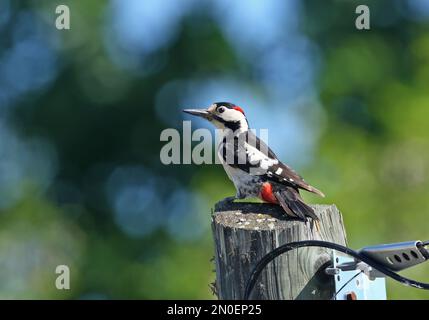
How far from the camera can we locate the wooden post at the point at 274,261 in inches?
101

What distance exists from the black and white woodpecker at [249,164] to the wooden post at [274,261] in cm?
33

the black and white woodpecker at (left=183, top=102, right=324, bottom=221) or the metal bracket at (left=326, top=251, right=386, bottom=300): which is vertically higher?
the black and white woodpecker at (left=183, top=102, right=324, bottom=221)

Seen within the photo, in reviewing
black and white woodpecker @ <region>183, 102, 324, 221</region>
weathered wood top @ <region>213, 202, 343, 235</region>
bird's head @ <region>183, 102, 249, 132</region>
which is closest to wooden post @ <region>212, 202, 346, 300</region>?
weathered wood top @ <region>213, 202, 343, 235</region>

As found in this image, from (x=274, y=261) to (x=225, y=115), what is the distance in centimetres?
157

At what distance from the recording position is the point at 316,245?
2408 mm

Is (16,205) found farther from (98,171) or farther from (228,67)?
(228,67)

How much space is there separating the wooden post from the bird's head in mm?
1217

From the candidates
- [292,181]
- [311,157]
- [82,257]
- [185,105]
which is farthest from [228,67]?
[292,181]

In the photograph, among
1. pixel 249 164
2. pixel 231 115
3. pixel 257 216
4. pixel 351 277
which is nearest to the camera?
pixel 351 277

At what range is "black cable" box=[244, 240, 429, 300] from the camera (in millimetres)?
2346

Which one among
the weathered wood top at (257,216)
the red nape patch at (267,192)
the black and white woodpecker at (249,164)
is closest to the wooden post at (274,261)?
the weathered wood top at (257,216)

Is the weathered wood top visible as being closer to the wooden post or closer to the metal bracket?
the wooden post

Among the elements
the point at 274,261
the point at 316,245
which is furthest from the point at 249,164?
the point at 316,245

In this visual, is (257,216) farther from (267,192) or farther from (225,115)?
(225,115)
